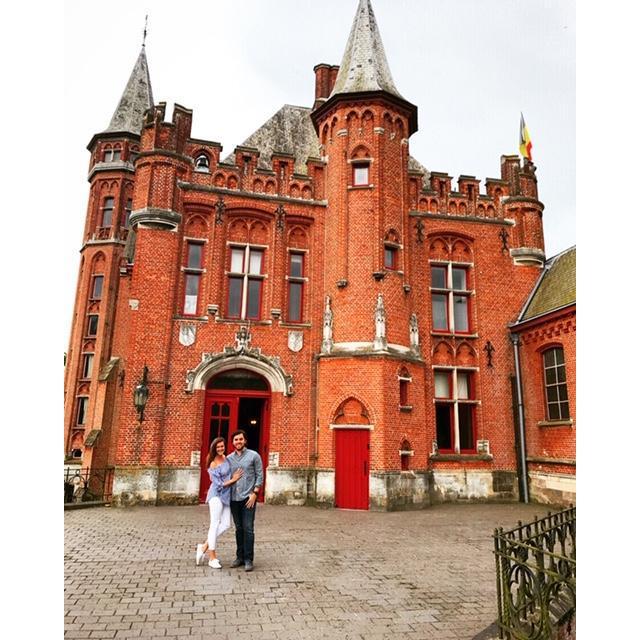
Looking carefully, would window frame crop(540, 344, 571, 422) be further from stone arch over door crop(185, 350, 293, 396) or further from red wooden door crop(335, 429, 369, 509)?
stone arch over door crop(185, 350, 293, 396)

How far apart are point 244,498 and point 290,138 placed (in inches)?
599

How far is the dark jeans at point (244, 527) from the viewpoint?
6.25 metres

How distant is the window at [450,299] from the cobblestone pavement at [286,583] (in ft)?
23.7

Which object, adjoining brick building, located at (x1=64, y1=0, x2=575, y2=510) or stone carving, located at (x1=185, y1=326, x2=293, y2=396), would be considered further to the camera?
stone carving, located at (x1=185, y1=326, x2=293, y2=396)

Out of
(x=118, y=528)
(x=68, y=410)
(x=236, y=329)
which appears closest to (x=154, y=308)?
(x=236, y=329)

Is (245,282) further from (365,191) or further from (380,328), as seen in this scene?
(365,191)

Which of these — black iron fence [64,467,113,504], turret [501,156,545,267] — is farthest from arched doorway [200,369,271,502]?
turret [501,156,545,267]

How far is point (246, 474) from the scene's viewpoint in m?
6.40

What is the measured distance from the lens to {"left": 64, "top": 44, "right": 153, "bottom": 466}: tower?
24.8 meters

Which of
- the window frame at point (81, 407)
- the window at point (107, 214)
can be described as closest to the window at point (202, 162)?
the window at point (107, 214)

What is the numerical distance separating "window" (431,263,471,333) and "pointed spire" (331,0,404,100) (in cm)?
591

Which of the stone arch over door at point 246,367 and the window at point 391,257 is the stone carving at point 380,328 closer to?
the window at point 391,257

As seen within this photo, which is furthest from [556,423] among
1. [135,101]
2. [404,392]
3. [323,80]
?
[135,101]

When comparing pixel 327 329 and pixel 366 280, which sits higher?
pixel 366 280
